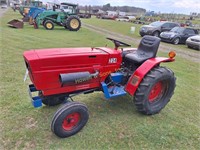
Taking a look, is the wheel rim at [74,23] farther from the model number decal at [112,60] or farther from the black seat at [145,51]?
the model number decal at [112,60]

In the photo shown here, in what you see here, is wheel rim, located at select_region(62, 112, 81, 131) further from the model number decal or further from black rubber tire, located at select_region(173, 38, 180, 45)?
black rubber tire, located at select_region(173, 38, 180, 45)

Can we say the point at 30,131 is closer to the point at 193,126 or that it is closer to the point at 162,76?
the point at 162,76

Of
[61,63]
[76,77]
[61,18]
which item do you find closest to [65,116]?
[76,77]

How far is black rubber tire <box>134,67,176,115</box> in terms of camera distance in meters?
3.10

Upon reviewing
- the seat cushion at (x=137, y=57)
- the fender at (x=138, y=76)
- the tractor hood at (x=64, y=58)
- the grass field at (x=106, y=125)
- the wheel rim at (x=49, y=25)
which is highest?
the tractor hood at (x=64, y=58)

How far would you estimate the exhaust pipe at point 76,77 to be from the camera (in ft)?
8.52

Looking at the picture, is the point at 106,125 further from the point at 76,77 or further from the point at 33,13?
the point at 33,13

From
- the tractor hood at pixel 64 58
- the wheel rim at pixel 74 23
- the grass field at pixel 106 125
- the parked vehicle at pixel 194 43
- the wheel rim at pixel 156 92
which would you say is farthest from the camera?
the wheel rim at pixel 74 23

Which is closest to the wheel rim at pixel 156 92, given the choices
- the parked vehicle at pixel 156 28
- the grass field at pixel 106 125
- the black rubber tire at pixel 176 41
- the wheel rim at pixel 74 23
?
the grass field at pixel 106 125

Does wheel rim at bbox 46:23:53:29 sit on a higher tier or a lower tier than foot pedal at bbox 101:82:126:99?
lower

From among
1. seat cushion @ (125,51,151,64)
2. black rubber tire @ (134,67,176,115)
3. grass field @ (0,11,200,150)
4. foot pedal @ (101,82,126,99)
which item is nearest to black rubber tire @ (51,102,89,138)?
grass field @ (0,11,200,150)

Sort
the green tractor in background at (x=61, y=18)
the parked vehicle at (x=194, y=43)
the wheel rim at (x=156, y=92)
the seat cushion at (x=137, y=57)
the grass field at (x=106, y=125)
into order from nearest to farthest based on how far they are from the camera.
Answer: the grass field at (x=106, y=125), the seat cushion at (x=137, y=57), the wheel rim at (x=156, y=92), the parked vehicle at (x=194, y=43), the green tractor in background at (x=61, y=18)

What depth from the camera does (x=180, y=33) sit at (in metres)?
13.9

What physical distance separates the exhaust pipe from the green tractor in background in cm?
1356
